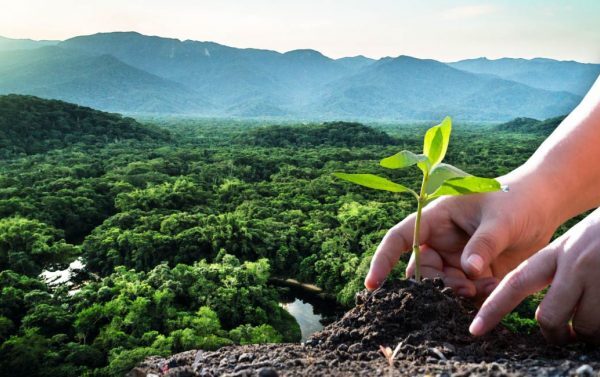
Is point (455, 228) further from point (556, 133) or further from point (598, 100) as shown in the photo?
point (598, 100)

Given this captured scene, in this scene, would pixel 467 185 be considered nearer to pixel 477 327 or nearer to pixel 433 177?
pixel 433 177

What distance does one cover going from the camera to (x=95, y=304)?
1497 cm

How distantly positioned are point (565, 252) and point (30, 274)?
2164 centimetres

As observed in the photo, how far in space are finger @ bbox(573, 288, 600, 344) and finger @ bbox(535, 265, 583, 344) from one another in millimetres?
19

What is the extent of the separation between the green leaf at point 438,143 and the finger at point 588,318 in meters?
0.72

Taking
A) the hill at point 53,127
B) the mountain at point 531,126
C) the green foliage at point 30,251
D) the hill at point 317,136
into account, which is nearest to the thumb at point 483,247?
the green foliage at point 30,251

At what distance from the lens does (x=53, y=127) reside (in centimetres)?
5841

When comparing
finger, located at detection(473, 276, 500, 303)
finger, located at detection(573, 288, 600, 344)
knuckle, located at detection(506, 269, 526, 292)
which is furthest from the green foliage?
finger, located at detection(573, 288, 600, 344)

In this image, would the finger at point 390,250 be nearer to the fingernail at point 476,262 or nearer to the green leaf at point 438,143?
the fingernail at point 476,262

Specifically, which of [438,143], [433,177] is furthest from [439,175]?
[438,143]

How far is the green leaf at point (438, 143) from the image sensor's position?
6.72ft

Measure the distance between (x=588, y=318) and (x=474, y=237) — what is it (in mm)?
597

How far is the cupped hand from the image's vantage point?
229 cm

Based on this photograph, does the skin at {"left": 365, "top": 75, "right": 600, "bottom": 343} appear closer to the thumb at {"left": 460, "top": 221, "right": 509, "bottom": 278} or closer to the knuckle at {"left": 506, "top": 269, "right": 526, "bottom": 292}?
the thumb at {"left": 460, "top": 221, "right": 509, "bottom": 278}
